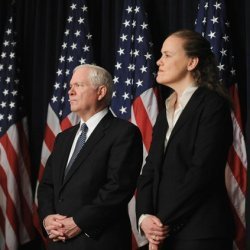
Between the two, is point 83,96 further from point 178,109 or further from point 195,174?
point 195,174

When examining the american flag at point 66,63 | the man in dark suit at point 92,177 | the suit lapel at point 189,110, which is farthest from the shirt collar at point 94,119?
the american flag at point 66,63

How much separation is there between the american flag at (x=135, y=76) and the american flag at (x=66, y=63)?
0.37m

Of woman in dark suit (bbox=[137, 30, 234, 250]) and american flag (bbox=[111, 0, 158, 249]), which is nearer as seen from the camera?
woman in dark suit (bbox=[137, 30, 234, 250])

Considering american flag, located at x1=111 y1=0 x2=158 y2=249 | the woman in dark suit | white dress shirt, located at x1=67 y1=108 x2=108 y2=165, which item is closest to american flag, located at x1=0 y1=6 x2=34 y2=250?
american flag, located at x1=111 y1=0 x2=158 y2=249

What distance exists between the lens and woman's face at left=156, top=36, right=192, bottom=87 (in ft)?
7.30

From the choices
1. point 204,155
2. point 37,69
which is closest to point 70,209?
point 204,155

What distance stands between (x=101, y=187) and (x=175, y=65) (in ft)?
2.34

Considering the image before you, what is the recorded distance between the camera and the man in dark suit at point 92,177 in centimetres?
234

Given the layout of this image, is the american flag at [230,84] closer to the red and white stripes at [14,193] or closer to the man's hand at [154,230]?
the man's hand at [154,230]

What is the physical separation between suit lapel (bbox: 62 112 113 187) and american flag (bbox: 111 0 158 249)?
1.20m

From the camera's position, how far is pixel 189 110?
2.13 meters

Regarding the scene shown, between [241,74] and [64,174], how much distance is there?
71.0 inches

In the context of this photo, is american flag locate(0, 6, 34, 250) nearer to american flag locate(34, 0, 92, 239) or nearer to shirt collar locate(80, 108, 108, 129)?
american flag locate(34, 0, 92, 239)

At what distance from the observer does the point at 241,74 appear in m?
3.69
